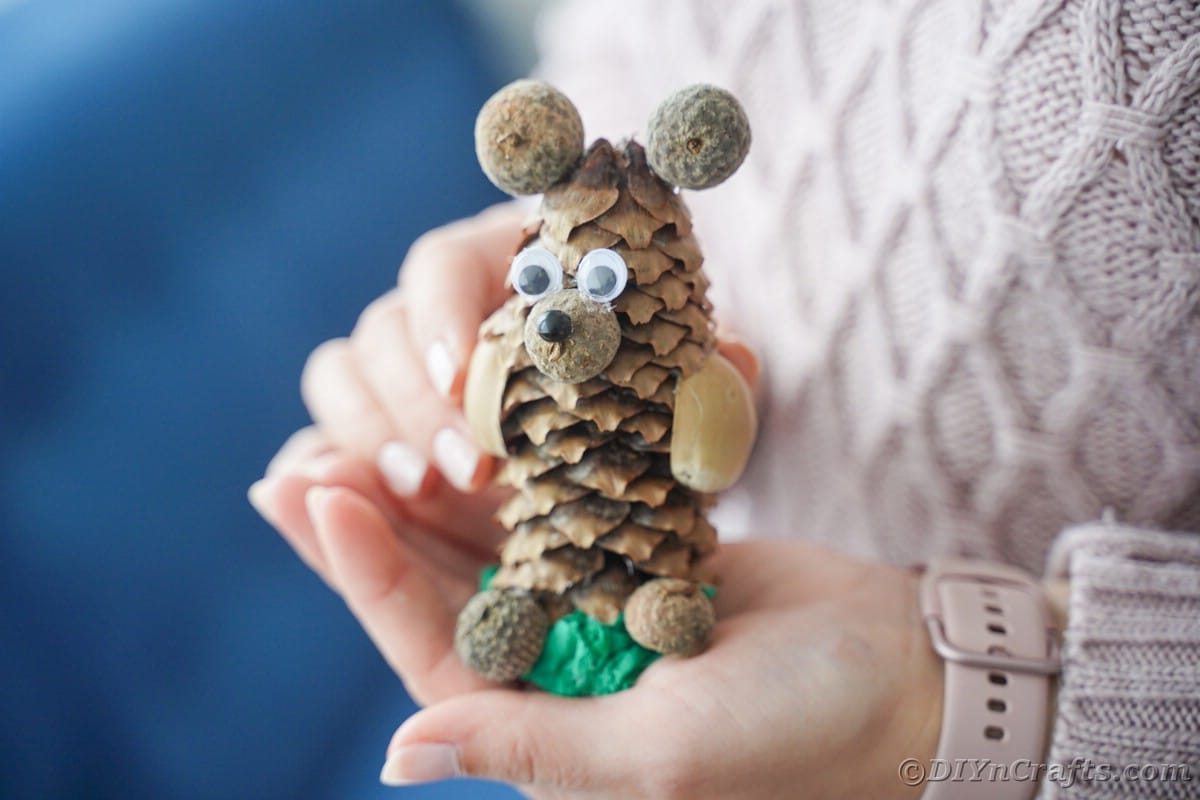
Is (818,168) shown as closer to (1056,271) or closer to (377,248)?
(1056,271)

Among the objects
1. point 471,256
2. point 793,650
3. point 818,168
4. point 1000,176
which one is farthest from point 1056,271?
point 471,256

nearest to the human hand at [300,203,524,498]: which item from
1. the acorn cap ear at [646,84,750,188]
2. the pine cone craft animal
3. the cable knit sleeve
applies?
the pine cone craft animal

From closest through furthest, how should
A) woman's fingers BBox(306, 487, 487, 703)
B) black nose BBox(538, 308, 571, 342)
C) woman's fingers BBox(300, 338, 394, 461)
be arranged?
1. black nose BBox(538, 308, 571, 342)
2. woman's fingers BBox(306, 487, 487, 703)
3. woman's fingers BBox(300, 338, 394, 461)

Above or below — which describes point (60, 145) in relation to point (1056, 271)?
above

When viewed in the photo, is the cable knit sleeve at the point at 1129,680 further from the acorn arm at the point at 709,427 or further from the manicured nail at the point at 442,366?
the manicured nail at the point at 442,366

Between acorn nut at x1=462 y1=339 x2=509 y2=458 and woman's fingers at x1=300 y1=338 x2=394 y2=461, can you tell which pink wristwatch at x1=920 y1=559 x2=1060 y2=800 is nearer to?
acorn nut at x1=462 y1=339 x2=509 y2=458

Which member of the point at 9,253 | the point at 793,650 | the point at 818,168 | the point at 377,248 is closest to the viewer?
the point at 793,650
